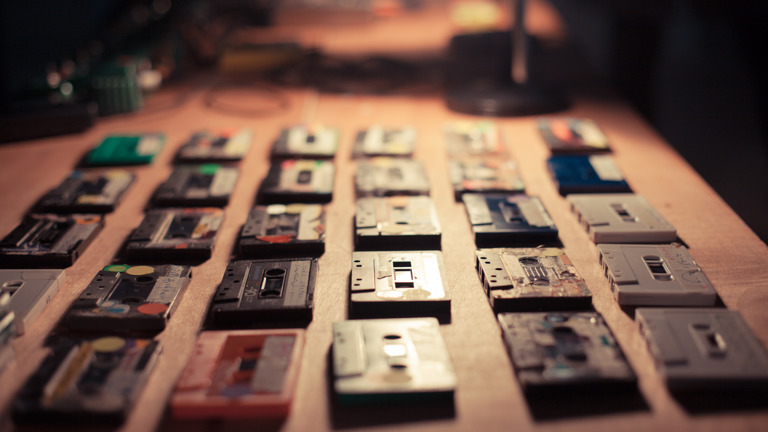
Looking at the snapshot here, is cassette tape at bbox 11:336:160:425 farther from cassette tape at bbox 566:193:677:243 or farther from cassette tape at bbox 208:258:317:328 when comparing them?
cassette tape at bbox 566:193:677:243

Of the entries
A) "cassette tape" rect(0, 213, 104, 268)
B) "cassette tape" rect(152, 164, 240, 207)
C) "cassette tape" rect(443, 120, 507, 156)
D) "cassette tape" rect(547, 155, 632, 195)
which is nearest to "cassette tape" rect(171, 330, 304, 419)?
"cassette tape" rect(0, 213, 104, 268)

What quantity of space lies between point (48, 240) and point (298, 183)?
480 millimetres

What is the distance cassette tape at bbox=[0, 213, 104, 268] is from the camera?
1.17m

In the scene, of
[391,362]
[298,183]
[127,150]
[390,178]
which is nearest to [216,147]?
[127,150]

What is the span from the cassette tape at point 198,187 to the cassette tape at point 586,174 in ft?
2.22

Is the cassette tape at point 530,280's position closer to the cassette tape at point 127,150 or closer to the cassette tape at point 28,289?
the cassette tape at point 28,289

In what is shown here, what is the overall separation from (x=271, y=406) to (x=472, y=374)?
25 cm

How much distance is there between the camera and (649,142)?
173 cm

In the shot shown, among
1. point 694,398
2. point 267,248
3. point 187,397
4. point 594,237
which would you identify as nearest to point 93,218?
point 267,248

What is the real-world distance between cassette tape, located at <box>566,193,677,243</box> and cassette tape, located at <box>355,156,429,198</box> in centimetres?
31

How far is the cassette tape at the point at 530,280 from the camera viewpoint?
101 cm

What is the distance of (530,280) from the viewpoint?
105 centimetres

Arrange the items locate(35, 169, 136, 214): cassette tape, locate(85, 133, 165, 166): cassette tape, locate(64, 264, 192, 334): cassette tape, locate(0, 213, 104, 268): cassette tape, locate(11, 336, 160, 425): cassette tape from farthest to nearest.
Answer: locate(85, 133, 165, 166): cassette tape
locate(35, 169, 136, 214): cassette tape
locate(0, 213, 104, 268): cassette tape
locate(64, 264, 192, 334): cassette tape
locate(11, 336, 160, 425): cassette tape

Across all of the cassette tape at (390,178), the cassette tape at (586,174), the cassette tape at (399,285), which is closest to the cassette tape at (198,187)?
the cassette tape at (390,178)
